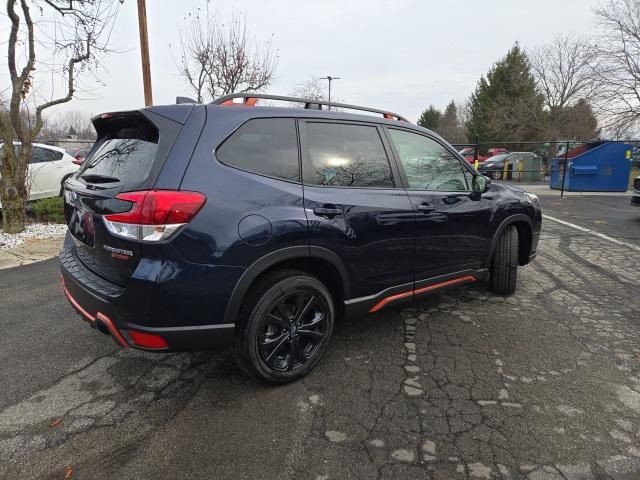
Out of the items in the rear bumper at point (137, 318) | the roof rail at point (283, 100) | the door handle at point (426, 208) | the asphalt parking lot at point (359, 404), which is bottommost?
the asphalt parking lot at point (359, 404)

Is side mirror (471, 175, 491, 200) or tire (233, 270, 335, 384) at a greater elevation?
side mirror (471, 175, 491, 200)

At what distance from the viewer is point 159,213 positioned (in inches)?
83.0

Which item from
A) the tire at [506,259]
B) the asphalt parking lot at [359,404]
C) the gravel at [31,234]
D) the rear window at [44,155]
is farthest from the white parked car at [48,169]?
the tire at [506,259]

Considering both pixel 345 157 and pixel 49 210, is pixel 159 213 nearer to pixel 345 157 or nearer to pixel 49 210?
pixel 345 157

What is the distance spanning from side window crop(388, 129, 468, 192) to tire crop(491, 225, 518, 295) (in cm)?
80

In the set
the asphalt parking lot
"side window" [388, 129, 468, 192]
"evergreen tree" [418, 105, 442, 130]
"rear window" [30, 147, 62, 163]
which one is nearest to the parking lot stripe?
the asphalt parking lot

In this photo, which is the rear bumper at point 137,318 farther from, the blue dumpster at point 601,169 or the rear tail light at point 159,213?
the blue dumpster at point 601,169

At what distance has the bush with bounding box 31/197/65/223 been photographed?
26.6ft

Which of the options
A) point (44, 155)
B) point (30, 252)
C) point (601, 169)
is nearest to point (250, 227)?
point (30, 252)

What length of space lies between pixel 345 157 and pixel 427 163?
97 centimetres

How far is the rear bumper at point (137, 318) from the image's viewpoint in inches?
85.6

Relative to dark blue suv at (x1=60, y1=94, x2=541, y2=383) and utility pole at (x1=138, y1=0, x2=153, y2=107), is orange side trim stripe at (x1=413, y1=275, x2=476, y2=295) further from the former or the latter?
utility pole at (x1=138, y1=0, x2=153, y2=107)

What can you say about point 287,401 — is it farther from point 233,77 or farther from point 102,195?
point 233,77

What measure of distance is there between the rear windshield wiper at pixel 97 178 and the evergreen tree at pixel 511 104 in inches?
1352
